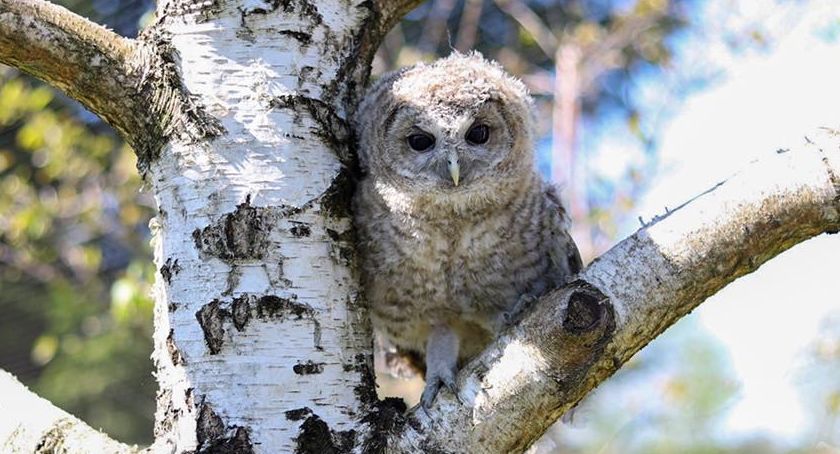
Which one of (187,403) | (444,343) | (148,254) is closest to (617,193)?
(444,343)

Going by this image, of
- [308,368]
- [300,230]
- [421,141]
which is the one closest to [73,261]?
[421,141]

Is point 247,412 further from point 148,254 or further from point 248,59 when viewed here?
point 148,254

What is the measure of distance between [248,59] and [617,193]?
2.80 m

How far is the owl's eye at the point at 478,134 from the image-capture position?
2.69m

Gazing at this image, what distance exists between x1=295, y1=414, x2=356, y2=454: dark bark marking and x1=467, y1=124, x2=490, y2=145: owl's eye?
3.56 ft

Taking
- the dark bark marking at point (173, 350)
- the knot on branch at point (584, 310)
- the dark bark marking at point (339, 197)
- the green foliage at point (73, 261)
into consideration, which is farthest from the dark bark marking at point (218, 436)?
the green foliage at point (73, 261)

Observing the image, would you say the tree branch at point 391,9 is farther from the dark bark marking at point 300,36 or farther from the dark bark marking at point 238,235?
the dark bark marking at point 238,235

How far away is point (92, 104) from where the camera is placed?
203 centimetres

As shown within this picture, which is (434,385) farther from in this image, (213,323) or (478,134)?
(478,134)

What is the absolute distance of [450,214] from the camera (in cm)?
252

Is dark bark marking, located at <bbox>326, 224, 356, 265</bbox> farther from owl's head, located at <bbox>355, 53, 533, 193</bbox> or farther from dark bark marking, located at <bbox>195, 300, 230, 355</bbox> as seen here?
owl's head, located at <bbox>355, 53, 533, 193</bbox>

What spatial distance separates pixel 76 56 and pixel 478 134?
1143 mm

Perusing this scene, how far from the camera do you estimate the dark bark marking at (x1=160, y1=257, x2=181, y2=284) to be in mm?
1914

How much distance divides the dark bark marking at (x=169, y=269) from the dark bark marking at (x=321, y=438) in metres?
0.39
